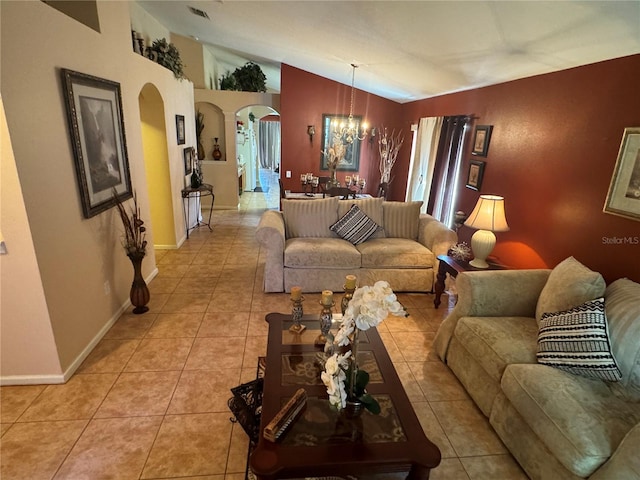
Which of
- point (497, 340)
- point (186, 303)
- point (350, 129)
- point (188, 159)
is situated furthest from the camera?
point (350, 129)

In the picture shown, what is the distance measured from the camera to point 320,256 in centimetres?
365

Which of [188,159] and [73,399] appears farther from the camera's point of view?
[188,159]

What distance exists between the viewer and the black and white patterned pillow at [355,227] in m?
3.98

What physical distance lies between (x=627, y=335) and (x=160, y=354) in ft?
9.88

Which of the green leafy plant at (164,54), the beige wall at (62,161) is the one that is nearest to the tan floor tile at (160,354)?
the beige wall at (62,161)

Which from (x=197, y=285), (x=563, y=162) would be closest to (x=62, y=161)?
(x=197, y=285)

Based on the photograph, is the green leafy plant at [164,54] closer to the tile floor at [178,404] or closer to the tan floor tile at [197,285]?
the tan floor tile at [197,285]

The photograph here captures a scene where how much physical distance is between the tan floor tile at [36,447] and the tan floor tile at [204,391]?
0.53 metres

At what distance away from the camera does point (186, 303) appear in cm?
347

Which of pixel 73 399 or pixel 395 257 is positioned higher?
pixel 395 257

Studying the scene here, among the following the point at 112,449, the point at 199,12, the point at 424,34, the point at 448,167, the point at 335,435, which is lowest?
the point at 112,449

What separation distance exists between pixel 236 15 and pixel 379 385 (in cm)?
426

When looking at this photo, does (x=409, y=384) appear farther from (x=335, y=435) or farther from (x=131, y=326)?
(x=131, y=326)

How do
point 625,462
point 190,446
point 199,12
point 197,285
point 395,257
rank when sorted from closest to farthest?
1. point 625,462
2. point 190,446
3. point 395,257
4. point 197,285
5. point 199,12
